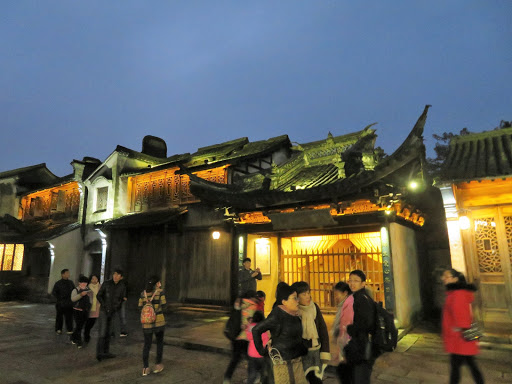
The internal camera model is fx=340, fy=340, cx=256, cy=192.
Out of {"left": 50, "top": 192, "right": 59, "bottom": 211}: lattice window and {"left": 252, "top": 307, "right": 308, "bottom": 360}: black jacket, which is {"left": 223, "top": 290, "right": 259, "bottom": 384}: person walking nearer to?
{"left": 252, "top": 307, "right": 308, "bottom": 360}: black jacket

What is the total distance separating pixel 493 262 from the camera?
344 inches

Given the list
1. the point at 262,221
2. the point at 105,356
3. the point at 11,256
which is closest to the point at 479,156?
the point at 262,221

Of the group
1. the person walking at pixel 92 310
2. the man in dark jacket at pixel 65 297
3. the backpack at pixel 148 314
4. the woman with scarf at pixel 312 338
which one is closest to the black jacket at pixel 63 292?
the man in dark jacket at pixel 65 297

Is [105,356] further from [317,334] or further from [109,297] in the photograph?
[317,334]

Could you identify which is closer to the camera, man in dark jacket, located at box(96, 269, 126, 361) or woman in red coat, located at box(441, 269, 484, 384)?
woman in red coat, located at box(441, 269, 484, 384)

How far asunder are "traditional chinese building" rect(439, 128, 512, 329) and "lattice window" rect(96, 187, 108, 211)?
1587 cm

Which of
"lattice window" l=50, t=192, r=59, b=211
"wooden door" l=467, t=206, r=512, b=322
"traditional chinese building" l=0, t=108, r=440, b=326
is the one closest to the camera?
"wooden door" l=467, t=206, r=512, b=322

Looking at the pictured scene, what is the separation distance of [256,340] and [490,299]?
801 cm

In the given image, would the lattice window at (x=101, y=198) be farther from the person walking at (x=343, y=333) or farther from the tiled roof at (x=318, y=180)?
the person walking at (x=343, y=333)

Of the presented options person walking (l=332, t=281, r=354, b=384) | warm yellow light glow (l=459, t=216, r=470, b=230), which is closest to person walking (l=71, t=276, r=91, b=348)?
person walking (l=332, t=281, r=354, b=384)

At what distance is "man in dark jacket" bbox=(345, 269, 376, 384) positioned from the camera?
3570 millimetres

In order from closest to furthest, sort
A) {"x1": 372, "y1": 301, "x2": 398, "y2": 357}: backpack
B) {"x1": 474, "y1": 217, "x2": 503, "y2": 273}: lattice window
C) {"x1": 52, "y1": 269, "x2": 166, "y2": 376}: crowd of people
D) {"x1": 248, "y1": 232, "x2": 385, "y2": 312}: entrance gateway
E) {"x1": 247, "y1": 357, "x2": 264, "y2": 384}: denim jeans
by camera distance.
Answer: {"x1": 372, "y1": 301, "x2": 398, "y2": 357}: backpack
{"x1": 247, "y1": 357, "x2": 264, "y2": 384}: denim jeans
{"x1": 52, "y1": 269, "x2": 166, "y2": 376}: crowd of people
{"x1": 474, "y1": 217, "x2": 503, "y2": 273}: lattice window
{"x1": 248, "y1": 232, "x2": 385, "y2": 312}: entrance gateway

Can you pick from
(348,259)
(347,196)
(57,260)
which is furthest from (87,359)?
(57,260)

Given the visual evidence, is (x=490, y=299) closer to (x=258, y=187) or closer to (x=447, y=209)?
(x=447, y=209)
